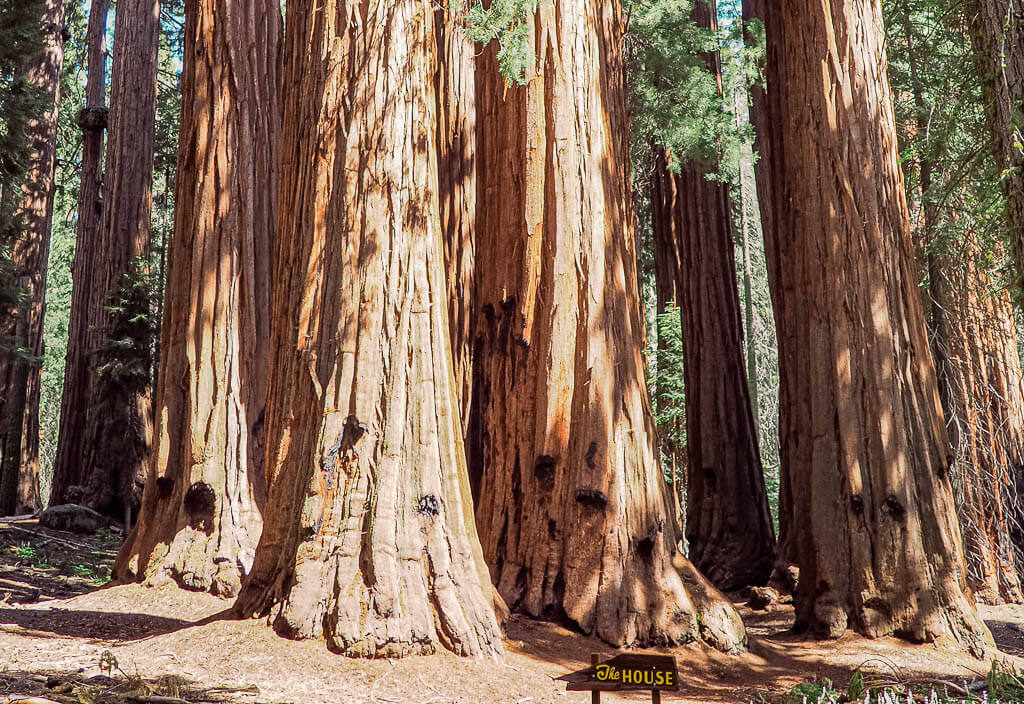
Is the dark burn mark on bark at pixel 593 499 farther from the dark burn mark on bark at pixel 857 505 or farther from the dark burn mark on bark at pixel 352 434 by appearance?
the dark burn mark on bark at pixel 857 505

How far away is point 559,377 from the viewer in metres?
5.89

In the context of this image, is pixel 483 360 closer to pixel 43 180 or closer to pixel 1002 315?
pixel 1002 315

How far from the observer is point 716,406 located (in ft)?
35.1

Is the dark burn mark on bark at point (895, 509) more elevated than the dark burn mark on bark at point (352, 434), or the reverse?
the dark burn mark on bark at point (352, 434)

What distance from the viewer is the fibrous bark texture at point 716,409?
33.6 feet

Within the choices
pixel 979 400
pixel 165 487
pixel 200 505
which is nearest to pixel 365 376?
pixel 200 505

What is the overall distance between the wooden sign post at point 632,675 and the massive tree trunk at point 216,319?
455 cm

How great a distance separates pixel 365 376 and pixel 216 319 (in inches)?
123

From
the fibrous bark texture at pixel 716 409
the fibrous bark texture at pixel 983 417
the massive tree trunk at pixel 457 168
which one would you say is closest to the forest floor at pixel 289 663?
the fibrous bark texture at pixel 983 417

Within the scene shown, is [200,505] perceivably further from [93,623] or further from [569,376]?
[569,376]

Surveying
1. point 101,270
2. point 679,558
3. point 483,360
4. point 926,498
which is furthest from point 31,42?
point 926,498

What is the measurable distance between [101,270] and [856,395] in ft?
34.5

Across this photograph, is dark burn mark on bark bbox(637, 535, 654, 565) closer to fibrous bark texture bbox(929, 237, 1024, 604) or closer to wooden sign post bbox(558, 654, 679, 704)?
wooden sign post bbox(558, 654, 679, 704)

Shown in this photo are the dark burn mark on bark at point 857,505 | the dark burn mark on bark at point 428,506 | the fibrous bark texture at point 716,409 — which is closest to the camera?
the dark burn mark on bark at point 428,506
